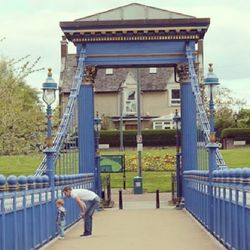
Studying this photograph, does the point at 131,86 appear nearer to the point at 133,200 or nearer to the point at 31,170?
the point at 31,170

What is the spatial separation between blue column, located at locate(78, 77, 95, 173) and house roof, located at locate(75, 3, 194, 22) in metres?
2.96

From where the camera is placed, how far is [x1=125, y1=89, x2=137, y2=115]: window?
92.8m

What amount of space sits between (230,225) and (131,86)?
2986 inches

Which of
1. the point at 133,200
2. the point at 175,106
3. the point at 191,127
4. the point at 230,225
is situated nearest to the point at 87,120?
the point at 191,127

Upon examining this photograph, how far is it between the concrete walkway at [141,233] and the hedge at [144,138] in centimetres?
4157

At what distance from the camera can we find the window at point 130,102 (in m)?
92.8

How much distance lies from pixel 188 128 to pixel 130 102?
56276mm

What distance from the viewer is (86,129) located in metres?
37.0

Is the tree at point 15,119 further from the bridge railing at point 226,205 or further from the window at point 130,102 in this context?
the window at point 130,102

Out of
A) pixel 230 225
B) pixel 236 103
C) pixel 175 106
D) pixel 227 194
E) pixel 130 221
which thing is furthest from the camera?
pixel 236 103

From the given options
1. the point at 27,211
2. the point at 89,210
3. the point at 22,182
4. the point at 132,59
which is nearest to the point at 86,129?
the point at 132,59

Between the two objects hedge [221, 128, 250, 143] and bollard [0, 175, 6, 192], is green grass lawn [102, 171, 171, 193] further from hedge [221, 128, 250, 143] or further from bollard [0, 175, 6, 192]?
bollard [0, 175, 6, 192]

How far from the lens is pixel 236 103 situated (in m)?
101

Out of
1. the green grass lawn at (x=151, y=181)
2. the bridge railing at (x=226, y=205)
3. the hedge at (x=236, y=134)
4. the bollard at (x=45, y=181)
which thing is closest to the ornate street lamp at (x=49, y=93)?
the bollard at (x=45, y=181)
